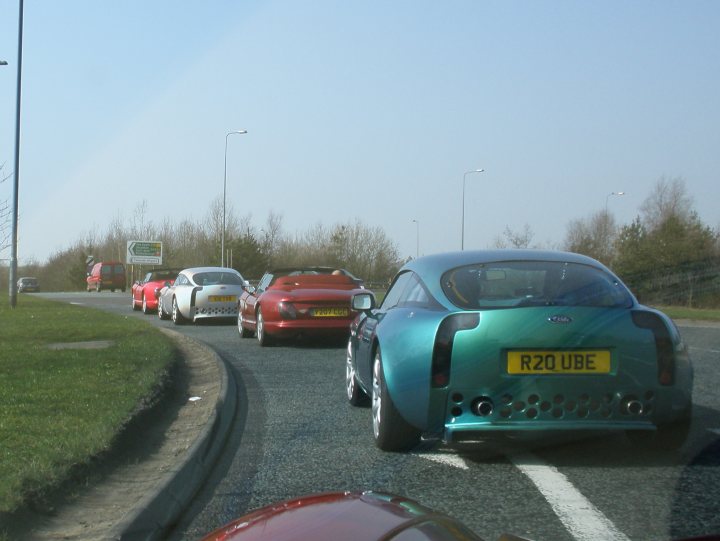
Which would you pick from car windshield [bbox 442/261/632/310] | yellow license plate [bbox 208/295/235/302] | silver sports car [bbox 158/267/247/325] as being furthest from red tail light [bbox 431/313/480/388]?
yellow license plate [bbox 208/295/235/302]

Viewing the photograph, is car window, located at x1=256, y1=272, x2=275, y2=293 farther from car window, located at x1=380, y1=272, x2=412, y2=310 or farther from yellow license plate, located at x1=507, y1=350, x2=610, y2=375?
yellow license plate, located at x1=507, y1=350, x2=610, y2=375

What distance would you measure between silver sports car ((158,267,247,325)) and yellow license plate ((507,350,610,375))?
15161 mm

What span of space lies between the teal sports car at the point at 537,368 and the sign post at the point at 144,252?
67458 mm

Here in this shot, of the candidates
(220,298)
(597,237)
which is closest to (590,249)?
(597,237)

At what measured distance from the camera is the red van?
6612cm

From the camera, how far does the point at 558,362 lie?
542 cm

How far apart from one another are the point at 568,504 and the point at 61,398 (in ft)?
15.0

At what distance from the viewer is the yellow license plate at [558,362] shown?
542cm

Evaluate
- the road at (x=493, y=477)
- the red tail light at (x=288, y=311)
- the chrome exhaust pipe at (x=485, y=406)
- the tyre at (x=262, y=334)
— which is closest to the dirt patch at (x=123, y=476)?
the road at (x=493, y=477)

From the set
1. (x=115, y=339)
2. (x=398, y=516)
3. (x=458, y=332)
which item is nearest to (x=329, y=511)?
(x=398, y=516)

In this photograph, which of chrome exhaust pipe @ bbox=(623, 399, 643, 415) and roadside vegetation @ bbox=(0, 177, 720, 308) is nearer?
chrome exhaust pipe @ bbox=(623, 399, 643, 415)

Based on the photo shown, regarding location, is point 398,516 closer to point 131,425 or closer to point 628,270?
point 131,425

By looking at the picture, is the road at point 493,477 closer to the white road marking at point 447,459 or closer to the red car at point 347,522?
the white road marking at point 447,459

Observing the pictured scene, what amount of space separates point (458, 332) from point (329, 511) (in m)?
3.09
